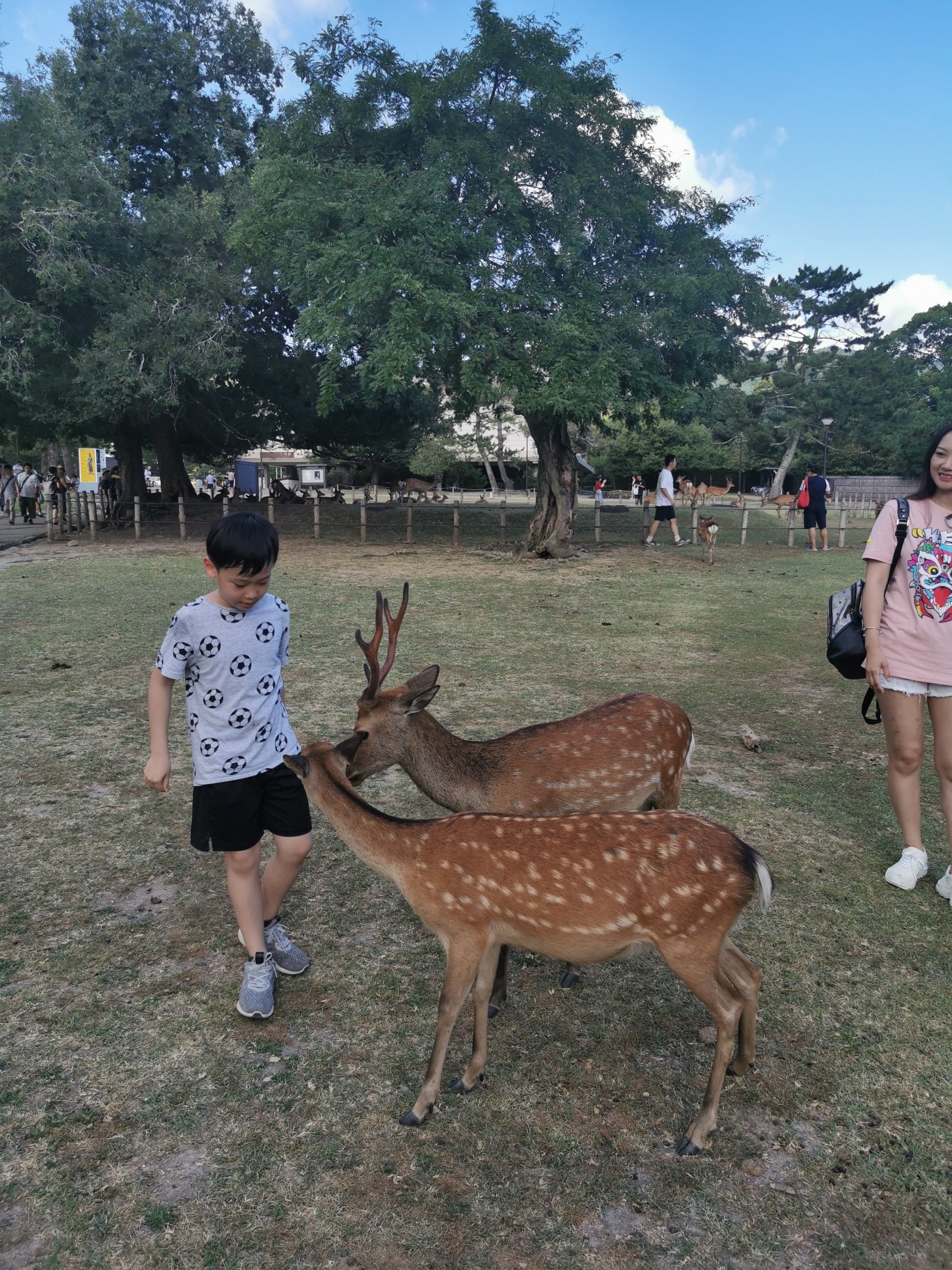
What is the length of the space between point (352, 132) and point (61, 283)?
6.24m

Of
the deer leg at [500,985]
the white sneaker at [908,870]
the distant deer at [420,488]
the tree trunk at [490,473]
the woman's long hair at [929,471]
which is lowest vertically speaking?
the deer leg at [500,985]

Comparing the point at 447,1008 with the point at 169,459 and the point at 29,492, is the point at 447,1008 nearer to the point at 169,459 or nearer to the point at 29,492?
the point at 169,459

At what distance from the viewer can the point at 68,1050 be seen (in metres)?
2.62

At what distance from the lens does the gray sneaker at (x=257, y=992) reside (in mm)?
2752

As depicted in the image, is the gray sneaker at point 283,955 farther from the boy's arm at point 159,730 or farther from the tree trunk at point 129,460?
the tree trunk at point 129,460

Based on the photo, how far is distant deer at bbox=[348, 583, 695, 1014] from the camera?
3.46m

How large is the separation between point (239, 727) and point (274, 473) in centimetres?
4687

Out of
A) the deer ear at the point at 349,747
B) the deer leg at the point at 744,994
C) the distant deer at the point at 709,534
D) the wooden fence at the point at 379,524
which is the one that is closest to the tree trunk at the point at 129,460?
the wooden fence at the point at 379,524

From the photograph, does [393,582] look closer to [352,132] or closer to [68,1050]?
[352,132]

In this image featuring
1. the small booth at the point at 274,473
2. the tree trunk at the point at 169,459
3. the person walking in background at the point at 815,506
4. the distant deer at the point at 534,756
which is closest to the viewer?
the distant deer at the point at 534,756

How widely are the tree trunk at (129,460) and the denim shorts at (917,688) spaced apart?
23123 mm

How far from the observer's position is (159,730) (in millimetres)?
2682

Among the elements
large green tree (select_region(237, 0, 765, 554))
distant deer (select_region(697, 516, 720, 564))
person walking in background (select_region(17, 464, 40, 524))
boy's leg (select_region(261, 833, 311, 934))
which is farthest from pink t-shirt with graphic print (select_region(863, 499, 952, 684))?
person walking in background (select_region(17, 464, 40, 524))

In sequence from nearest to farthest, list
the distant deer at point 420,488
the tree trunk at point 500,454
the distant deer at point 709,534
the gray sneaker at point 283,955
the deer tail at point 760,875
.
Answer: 1. the deer tail at point 760,875
2. the gray sneaker at point 283,955
3. the distant deer at point 709,534
4. the distant deer at point 420,488
5. the tree trunk at point 500,454
